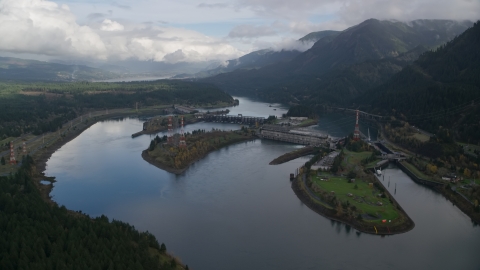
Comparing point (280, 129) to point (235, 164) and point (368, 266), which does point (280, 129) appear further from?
point (368, 266)

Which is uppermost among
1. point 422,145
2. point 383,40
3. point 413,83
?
point 383,40

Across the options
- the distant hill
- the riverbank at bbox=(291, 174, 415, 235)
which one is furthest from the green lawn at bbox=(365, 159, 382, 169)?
the distant hill

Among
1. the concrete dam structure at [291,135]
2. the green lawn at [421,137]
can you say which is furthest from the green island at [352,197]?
the concrete dam structure at [291,135]

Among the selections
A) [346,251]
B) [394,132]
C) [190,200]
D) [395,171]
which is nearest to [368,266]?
[346,251]

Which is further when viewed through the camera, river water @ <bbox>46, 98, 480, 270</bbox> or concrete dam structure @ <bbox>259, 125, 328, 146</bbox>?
concrete dam structure @ <bbox>259, 125, 328, 146</bbox>

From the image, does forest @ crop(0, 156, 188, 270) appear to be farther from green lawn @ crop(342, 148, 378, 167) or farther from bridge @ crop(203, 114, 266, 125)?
bridge @ crop(203, 114, 266, 125)
